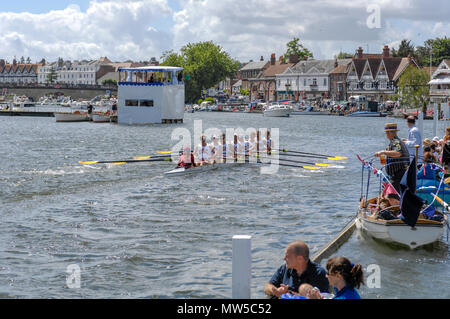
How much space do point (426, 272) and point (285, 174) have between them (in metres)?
15.9

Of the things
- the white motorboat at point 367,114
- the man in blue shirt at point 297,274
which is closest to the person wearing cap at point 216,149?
the man in blue shirt at point 297,274

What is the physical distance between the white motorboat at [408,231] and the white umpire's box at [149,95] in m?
57.4

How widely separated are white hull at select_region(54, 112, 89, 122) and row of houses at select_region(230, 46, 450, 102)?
54.2 metres

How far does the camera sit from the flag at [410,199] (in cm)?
1190

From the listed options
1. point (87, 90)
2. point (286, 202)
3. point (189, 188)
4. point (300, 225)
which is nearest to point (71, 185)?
point (189, 188)

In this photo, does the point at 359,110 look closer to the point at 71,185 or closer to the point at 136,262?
the point at 71,185

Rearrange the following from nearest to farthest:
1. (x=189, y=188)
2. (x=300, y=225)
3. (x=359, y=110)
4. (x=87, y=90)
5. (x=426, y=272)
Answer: (x=426, y=272)
(x=300, y=225)
(x=189, y=188)
(x=359, y=110)
(x=87, y=90)

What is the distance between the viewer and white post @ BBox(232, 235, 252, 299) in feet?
24.2

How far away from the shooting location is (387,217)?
13477 millimetres

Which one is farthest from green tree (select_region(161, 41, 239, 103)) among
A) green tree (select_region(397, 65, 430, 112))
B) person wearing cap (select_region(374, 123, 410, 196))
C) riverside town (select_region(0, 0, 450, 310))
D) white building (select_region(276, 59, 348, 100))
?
person wearing cap (select_region(374, 123, 410, 196))

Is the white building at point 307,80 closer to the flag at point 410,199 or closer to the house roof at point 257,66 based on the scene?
the house roof at point 257,66

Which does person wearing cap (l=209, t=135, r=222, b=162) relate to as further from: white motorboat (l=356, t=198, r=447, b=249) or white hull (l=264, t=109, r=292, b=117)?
white hull (l=264, t=109, r=292, b=117)
